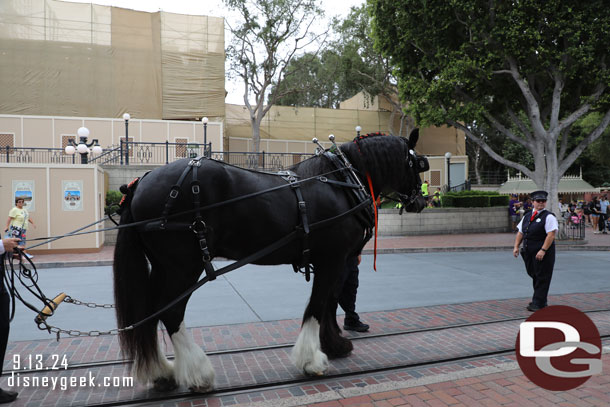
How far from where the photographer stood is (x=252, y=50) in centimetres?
2894

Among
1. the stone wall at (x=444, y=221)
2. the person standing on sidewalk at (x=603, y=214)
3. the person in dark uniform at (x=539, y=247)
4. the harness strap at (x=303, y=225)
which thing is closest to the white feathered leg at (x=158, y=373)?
the harness strap at (x=303, y=225)

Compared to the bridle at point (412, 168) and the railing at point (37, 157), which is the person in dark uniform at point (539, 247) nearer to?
the bridle at point (412, 168)

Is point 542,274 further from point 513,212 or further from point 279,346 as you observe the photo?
point 513,212

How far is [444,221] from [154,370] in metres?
17.1

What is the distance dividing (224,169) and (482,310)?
181 inches

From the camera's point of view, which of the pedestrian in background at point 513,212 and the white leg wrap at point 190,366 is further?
the pedestrian in background at point 513,212

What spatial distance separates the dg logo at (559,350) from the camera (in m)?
3.83

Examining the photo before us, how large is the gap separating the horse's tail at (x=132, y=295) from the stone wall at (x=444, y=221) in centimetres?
1539

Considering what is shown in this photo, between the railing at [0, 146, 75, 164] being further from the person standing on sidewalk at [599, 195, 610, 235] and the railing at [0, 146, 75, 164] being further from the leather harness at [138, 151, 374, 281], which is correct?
the person standing on sidewalk at [599, 195, 610, 235]

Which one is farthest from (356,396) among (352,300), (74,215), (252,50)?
(252,50)

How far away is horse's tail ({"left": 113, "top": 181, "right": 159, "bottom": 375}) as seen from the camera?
3463 millimetres

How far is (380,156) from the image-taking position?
4.47 m

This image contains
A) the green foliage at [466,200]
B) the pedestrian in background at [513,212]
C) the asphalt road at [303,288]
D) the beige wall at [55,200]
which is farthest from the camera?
the green foliage at [466,200]

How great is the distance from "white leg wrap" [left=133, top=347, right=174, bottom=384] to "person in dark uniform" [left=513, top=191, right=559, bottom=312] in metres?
5.09
